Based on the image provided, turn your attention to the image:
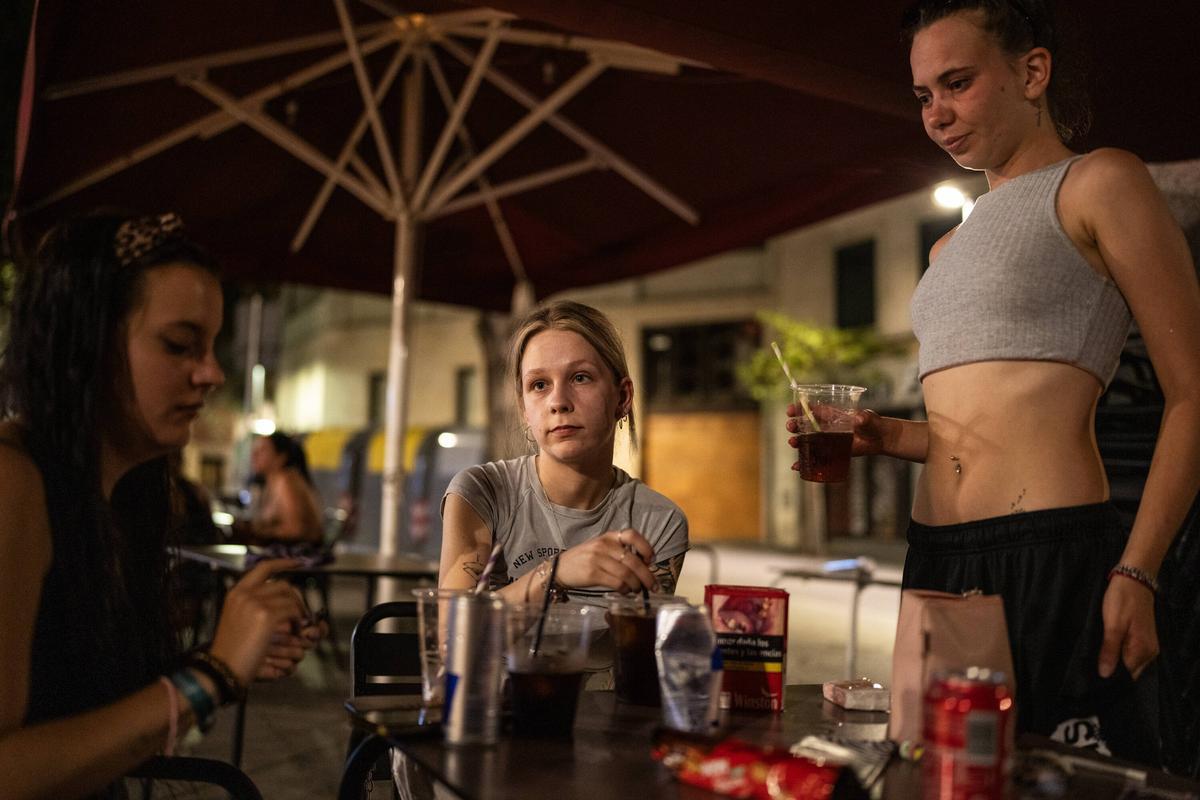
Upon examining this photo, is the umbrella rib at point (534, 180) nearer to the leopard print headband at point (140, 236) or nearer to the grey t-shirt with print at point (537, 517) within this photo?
the grey t-shirt with print at point (537, 517)

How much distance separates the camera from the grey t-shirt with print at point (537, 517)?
2443 mm

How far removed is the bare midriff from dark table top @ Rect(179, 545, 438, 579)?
9.65ft

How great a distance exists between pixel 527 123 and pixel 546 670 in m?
4.14

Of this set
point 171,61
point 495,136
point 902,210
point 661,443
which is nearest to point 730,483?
point 661,443

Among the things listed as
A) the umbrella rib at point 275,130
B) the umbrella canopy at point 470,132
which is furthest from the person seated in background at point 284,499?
the umbrella rib at point 275,130

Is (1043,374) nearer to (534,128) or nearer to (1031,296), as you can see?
(1031,296)

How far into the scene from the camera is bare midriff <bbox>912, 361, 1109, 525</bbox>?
1.81m

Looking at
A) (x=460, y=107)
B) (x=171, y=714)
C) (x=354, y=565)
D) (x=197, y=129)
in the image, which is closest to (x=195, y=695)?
(x=171, y=714)

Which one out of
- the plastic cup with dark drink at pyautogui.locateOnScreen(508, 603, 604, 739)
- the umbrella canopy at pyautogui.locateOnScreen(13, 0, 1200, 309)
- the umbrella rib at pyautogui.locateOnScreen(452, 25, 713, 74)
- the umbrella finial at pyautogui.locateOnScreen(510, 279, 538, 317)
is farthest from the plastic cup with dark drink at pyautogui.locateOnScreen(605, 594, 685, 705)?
the umbrella finial at pyautogui.locateOnScreen(510, 279, 538, 317)

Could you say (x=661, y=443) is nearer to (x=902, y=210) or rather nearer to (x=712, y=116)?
(x=902, y=210)

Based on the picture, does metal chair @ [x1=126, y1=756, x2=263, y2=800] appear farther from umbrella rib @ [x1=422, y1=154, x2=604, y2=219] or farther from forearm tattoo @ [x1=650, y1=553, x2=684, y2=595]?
umbrella rib @ [x1=422, y1=154, x2=604, y2=219]

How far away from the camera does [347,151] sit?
18.6 ft

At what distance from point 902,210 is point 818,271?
2817 millimetres

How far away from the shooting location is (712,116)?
4.83m
